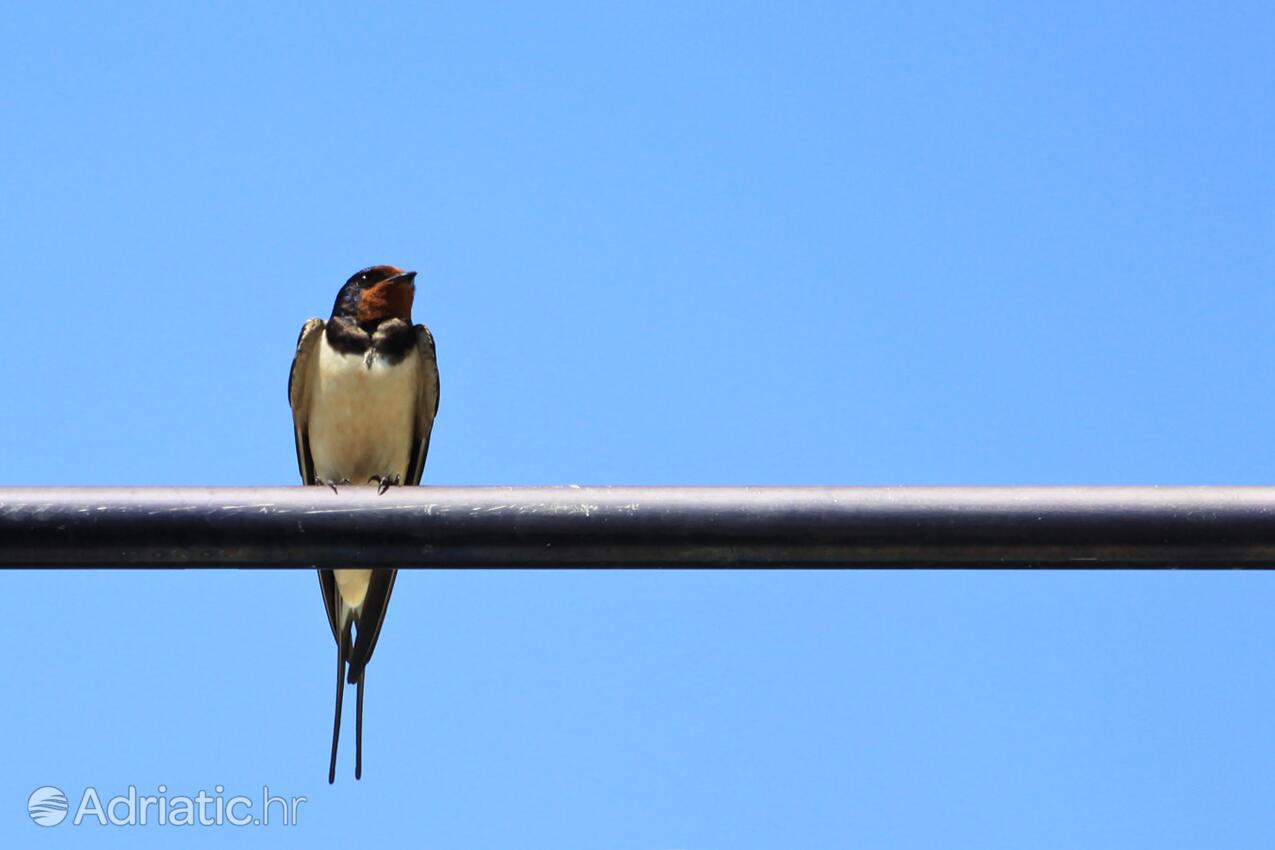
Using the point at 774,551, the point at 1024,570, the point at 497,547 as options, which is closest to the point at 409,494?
the point at 497,547

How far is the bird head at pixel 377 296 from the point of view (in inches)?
192

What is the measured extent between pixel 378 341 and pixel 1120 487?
10.7ft

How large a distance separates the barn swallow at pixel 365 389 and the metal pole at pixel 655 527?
2.80 meters

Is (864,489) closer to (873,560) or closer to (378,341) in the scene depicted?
(873,560)

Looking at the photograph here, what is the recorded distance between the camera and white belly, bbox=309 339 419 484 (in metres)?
4.77

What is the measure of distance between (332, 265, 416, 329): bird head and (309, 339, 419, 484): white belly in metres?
0.13

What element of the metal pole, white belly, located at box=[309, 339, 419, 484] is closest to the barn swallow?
white belly, located at box=[309, 339, 419, 484]

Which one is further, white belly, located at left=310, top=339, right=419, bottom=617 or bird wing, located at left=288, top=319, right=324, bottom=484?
bird wing, located at left=288, top=319, right=324, bottom=484

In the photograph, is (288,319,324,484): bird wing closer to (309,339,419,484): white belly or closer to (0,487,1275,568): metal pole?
(309,339,419,484): white belly
